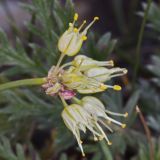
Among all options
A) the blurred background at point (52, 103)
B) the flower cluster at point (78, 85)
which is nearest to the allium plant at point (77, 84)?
the flower cluster at point (78, 85)

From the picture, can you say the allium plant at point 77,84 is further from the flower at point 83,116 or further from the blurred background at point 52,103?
the blurred background at point 52,103

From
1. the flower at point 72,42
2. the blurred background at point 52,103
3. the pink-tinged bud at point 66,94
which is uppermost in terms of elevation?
the flower at point 72,42

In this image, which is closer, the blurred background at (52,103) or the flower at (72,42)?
the flower at (72,42)

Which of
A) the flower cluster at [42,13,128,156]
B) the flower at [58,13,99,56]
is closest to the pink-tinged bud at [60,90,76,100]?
the flower cluster at [42,13,128,156]

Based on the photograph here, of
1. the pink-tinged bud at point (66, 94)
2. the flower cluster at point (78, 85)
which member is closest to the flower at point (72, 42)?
the flower cluster at point (78, 85)

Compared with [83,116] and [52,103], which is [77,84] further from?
[52,103]

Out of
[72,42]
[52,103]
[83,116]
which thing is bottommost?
[52,103]

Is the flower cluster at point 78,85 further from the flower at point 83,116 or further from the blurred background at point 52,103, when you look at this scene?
the blurred background at point 52,103

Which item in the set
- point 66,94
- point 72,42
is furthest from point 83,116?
point 72,42

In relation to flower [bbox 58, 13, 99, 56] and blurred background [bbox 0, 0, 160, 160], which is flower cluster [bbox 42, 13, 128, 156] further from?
blurred background [bbox 0, 0, 160, 160]

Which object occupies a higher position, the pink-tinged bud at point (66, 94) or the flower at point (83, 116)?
the pink-tinged bud at point (66, 94)

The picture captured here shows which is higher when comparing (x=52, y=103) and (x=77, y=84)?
(x=77, y=84)
